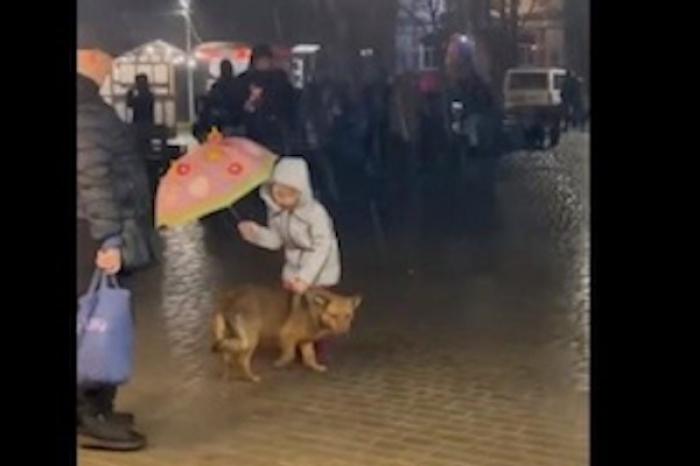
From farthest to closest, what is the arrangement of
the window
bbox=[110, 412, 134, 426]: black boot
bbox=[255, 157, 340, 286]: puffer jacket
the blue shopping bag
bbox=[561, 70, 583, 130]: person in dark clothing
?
bbox=[110, 412, 134, 426]: black boot, the blue shopping bag, bbox=[255, 157, 340, 286]: puffer jacket, the window, bbox=[561, 70, 583, 130]: person in dark clothing

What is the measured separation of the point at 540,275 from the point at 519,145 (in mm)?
379

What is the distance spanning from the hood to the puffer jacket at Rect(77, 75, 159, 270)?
357mm

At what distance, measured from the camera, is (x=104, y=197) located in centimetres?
413

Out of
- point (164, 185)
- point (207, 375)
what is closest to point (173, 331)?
point (207, 375)

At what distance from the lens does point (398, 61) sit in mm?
3969

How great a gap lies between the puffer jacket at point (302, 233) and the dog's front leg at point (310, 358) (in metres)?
0.20

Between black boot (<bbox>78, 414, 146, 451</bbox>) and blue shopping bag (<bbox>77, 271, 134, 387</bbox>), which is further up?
blue shopping bag (<bbox>77, 271, 134, 387</bbox>)

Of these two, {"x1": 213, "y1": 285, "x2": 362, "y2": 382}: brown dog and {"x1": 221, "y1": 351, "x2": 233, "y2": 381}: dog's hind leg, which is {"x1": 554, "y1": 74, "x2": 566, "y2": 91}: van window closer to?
{"x1": 213, "y1": 285, "x2": 362, "y2": 382}: brown dog

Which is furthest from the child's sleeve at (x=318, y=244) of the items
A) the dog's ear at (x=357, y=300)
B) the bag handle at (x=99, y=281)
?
the bag handle at (x=99, y=281)

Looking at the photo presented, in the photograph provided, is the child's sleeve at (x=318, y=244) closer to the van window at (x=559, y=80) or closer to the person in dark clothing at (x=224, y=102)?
the person in dark clothing at (x=224, y=102)

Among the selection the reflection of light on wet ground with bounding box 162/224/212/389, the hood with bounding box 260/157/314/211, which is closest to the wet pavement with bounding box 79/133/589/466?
the reflection of light on wet ground with bounding box 162/224/212/389

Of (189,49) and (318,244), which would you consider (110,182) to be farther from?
(318,244)

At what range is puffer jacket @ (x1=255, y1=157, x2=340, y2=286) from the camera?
13.3ft
